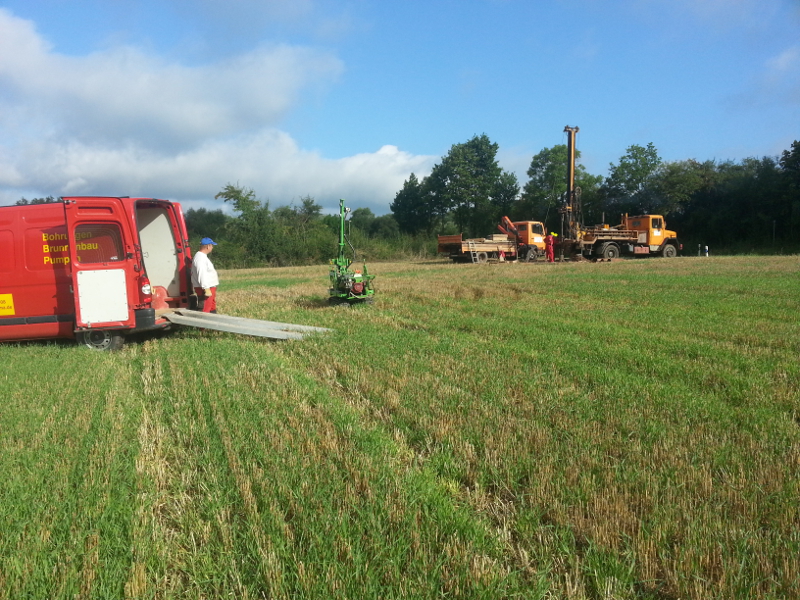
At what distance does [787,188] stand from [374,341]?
137 ft

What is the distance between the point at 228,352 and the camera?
7773mm

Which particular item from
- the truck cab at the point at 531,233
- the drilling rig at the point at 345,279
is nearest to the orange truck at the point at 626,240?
→ the truck cab at the point at 531,233

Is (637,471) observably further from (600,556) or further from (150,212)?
(150,212)

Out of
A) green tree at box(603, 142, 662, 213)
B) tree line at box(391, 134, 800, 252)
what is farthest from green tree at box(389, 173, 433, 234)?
green tree at box(603, 142, 662, 213)

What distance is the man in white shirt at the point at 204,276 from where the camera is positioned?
9.75m

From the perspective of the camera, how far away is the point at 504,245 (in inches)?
1164

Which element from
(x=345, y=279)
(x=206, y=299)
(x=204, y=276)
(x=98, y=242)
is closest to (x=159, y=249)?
(x=204, y=276)

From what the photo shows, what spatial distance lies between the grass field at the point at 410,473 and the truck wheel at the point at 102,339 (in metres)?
1.21

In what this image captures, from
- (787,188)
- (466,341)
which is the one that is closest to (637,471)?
(466,341)

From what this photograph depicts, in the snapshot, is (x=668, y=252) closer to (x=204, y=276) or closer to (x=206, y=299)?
(x=206, y=299)

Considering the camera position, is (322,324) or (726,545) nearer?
(726,545)

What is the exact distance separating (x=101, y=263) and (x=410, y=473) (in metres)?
6.83

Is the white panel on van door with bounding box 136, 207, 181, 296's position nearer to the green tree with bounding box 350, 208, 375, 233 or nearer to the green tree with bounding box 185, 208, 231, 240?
the green tree with bounding box 185, 208, 231, 240

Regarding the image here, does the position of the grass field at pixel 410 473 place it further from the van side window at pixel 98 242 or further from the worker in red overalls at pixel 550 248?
the worker in red overalls at pixel 550 248
